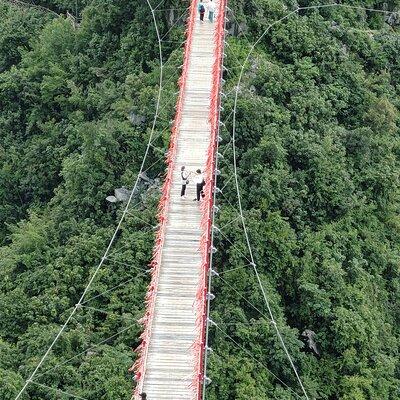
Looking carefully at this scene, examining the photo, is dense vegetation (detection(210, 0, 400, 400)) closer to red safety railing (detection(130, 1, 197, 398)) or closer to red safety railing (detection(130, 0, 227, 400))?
red safety railing (detection(130, 0, 227, 400))

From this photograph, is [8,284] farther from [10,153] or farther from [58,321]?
[10,153]

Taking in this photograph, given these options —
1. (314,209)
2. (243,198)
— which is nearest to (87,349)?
(243,198)

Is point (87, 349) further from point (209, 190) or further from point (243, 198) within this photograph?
point (243, 198)

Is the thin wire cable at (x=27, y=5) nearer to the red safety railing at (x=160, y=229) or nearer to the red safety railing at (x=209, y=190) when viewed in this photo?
the red safety railing at (x=160, y=229)

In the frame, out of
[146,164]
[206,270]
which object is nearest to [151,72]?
[146,164]

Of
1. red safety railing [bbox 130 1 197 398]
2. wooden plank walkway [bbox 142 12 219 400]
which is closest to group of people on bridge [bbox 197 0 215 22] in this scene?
red safety railing [bbox 130 1 197 398]

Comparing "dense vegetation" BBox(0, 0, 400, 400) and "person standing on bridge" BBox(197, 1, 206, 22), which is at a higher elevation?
"person standing on bridge" BBox(197, 1, 206, 22)

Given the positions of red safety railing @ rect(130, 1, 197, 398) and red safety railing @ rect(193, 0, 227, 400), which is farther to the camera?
red safety railing @ rect(130, 1, 197, 398)

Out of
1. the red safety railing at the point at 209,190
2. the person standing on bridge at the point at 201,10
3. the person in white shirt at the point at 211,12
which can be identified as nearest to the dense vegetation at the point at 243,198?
the person in white shirt at the point at 211,12
